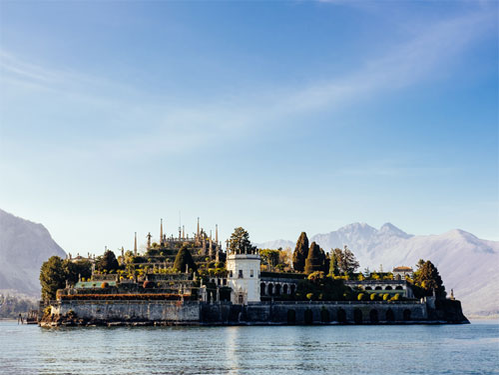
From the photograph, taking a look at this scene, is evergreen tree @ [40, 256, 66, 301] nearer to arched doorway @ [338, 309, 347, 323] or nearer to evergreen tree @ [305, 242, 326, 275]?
evergreen tree @ [305, 242, 326, 275]

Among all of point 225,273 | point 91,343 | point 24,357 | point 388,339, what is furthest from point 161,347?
point 225,273

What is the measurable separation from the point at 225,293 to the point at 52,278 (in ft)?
120

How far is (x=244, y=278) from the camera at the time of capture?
420 ft

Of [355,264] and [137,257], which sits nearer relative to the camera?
[137,257]

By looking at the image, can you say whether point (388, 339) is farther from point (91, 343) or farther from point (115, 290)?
point (115, 290)

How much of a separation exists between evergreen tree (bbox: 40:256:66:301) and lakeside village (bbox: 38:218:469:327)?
7.7 inches

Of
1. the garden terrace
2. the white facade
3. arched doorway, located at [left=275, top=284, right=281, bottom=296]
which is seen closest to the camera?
the white facade

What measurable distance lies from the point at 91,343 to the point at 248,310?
157 ft

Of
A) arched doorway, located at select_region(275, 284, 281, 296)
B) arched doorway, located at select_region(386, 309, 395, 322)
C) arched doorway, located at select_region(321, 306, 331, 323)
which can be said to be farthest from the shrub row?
arched doorway, located at select_region(386, 309, 395, 322)

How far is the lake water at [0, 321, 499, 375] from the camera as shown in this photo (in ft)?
187

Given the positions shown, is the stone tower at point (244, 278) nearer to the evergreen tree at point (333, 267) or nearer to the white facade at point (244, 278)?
the white facade at point (244, 278)

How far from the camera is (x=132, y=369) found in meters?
56.3

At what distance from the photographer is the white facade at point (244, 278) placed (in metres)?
127

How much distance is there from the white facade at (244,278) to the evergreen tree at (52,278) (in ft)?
113
